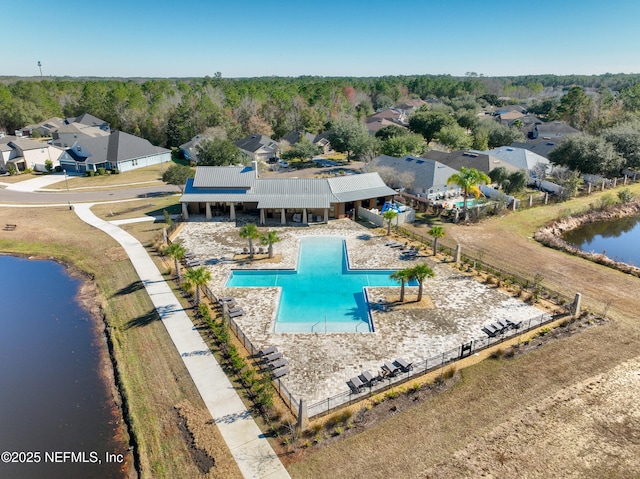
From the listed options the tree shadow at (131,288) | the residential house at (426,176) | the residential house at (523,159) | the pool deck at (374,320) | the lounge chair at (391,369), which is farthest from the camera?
the residential house at (523,159)

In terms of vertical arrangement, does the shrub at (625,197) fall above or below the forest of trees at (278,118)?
below

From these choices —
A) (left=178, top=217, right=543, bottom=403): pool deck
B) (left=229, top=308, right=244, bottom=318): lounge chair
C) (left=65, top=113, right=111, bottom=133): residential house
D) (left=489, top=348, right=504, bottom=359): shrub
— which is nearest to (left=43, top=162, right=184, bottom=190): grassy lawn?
(left=178, top=217, right=543, bottom=403): pool deck

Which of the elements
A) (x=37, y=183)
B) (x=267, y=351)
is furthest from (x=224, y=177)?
(x=37, y=183)

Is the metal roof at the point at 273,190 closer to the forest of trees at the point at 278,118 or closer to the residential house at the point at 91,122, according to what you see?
the forest of trees at the point at 278,118

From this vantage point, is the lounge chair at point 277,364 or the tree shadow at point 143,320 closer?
the lounge chair at point 277,364

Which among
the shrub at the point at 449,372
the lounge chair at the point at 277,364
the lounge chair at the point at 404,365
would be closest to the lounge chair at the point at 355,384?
the lounge chair at the point at 404,365

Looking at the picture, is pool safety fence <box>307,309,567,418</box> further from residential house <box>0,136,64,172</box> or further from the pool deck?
residential house <box>0,136,64,172</box>

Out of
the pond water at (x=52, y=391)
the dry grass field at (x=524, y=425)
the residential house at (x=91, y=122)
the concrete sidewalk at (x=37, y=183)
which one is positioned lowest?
the pond water at (x=52, y=391)
